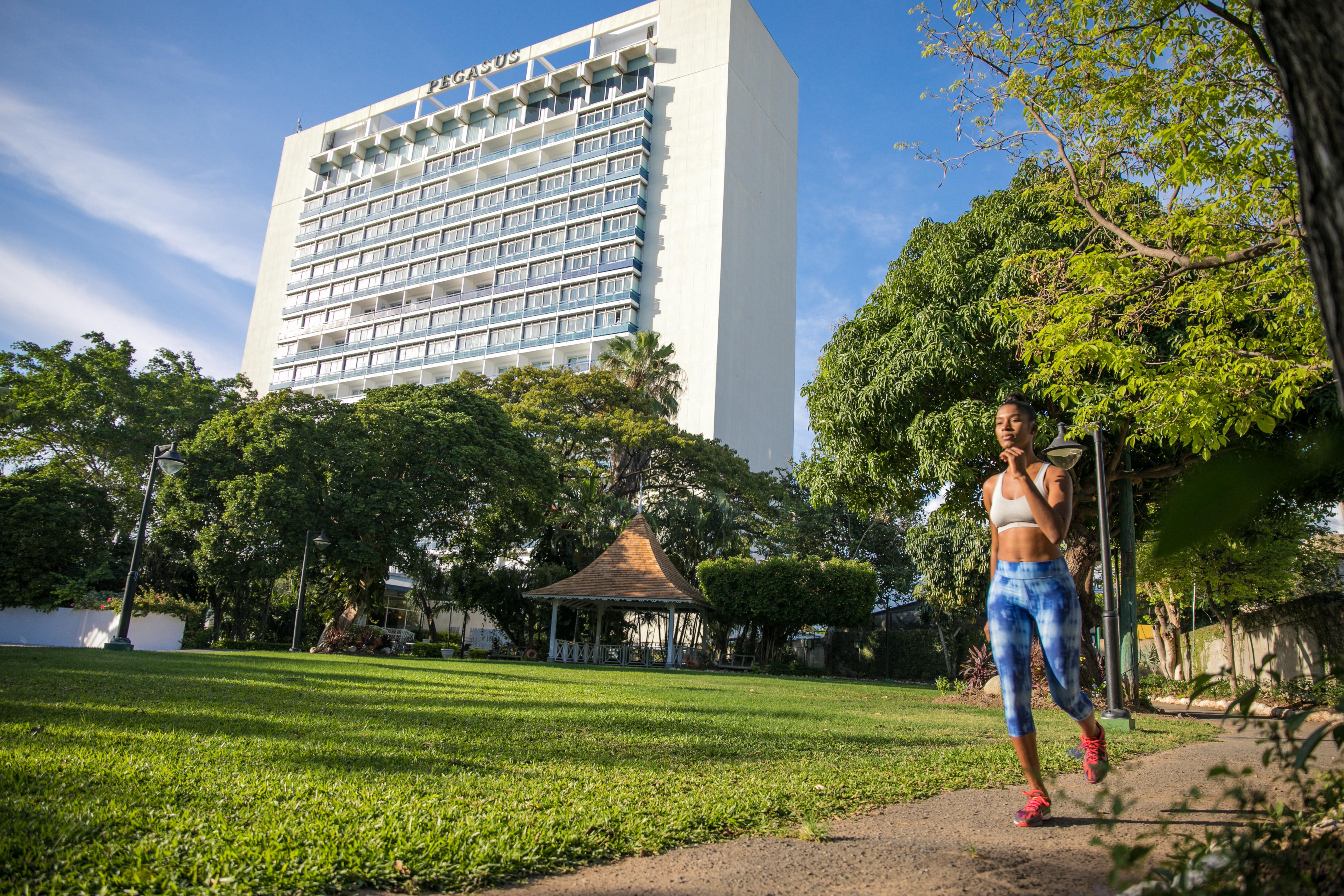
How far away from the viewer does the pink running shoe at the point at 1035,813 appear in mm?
3426

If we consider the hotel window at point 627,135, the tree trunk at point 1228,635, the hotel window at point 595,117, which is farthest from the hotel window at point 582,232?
the tree trunk at point 1228,635

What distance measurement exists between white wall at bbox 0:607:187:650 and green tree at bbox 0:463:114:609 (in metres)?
0.42

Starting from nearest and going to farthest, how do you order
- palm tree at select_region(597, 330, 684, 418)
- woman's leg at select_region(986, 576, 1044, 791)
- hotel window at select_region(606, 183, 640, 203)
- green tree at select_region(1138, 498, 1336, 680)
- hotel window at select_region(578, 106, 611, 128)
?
woman's leg at select_region(986, 576, 1044, 791) → green tree at select_region(1138, 498, 1336, 680) → palm tree at select_region(597, 330, 684, 418) → hotel window at select_region(606, 183, 640, 203) → hotel window at select_region(578, 106, 611, 128)

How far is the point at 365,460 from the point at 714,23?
156 ft

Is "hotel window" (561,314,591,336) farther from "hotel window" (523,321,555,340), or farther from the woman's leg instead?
the woman's leg

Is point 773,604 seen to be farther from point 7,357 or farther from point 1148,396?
point 7,357

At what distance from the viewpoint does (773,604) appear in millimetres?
27062

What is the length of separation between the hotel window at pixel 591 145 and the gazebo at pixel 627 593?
1607 inches

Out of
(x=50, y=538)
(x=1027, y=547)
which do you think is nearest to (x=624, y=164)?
(x=50, y=538)

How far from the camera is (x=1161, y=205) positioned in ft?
30.8

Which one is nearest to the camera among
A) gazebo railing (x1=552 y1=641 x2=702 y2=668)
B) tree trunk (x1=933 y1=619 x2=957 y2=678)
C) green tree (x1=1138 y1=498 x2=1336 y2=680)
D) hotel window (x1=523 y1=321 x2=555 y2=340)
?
green tree (x1=1138 y1=498 x2=1336 y2=680)

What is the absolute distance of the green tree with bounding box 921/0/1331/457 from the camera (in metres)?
7.45

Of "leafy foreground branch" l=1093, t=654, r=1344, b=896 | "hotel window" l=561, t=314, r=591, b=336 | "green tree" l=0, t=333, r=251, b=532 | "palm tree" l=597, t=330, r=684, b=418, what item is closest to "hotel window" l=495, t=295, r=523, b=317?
"hotel window" l=561, t=314, r=591, b=336

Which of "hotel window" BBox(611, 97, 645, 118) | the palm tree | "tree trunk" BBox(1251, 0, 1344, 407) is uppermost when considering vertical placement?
"hotel window" BBox(611, 97, 645, 118)
